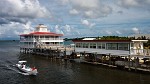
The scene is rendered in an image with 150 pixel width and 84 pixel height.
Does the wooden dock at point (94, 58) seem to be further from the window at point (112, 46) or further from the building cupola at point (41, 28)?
the building cupola at point (41, 28)

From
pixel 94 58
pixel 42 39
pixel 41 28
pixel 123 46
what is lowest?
pixel 94 58

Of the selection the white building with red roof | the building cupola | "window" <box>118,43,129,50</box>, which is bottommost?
"window" <box>118,43,129,50</box>

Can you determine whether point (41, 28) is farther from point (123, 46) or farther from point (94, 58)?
point (123, 46)

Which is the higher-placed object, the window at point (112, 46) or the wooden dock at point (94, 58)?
the window at point (112, 46)

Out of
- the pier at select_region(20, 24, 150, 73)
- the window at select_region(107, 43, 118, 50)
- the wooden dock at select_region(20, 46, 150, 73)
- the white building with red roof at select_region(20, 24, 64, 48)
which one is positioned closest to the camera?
the pier at select_region(20, 24, 150, 73)

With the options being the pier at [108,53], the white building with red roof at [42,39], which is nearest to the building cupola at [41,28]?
the white building with red roof at [42,39]

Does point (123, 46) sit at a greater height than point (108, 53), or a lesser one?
greater

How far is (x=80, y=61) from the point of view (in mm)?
A: 65438

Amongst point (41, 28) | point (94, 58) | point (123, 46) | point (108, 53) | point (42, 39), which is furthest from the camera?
point (41, 28)

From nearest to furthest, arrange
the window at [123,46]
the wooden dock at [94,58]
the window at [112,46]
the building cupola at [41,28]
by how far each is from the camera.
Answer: the wooden dock at [94,58], the window at [123,46], the window at [112,46], the building cupola at [41,28]

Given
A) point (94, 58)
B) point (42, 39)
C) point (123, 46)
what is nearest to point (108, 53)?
point (123, 46)

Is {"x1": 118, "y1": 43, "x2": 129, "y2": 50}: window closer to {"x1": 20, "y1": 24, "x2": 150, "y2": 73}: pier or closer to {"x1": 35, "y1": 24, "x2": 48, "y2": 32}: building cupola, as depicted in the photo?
{"x1": 20, "y1": 24, "x2": 150, "y2": 73}: pier

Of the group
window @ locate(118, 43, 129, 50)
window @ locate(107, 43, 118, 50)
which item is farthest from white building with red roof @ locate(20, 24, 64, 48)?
window @ locate(118, 43, 129, 50)

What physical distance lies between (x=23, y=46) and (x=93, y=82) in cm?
6658
